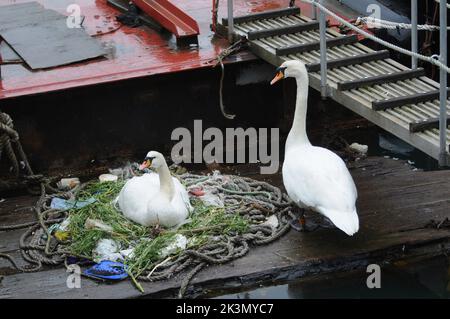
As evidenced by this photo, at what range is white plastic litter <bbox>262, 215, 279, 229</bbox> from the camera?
9023 mm

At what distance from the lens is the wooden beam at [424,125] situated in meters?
8.50

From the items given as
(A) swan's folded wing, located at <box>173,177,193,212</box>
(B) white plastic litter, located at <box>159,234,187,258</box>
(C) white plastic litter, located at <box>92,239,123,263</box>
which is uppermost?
(A) swan's folded wing, located at <box>173,177,193,212</box>

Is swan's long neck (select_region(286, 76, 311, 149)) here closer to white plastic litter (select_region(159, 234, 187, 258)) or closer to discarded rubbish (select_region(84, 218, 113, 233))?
white plastic litter (select_region(159, 234, 187, 258))

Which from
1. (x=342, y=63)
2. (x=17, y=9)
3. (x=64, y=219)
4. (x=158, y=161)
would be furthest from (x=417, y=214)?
(x=17, y=9)

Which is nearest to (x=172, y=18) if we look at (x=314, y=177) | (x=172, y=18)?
(x=172, y=18)

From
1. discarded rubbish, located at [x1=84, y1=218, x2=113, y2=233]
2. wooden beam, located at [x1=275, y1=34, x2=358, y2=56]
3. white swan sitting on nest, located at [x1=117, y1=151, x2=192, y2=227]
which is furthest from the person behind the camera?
wooden beam, located at [x1=275, y1=34, x2=358, y2=56]

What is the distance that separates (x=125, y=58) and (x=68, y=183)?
5.45ft

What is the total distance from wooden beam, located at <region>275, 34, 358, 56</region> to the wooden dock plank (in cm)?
153

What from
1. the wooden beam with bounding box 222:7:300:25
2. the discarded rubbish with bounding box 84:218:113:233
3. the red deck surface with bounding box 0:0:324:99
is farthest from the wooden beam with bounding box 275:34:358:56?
the discarded rubbish with bounding box 84:218:113:233

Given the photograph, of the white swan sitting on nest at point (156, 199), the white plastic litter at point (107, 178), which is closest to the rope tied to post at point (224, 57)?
the white plastic litter at point (107, 178)

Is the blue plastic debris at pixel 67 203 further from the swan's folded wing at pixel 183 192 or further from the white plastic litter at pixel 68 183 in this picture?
the swan's folded wing at pixel 183 192

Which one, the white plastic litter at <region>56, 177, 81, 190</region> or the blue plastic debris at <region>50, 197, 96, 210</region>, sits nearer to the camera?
the blue plastic debris at <region>50, 197, 96, 210</region>

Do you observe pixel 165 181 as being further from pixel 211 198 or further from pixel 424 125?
pixel 424 125
